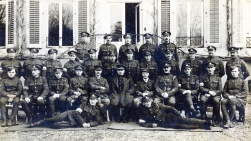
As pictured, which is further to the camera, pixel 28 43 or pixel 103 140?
pixel 28 43

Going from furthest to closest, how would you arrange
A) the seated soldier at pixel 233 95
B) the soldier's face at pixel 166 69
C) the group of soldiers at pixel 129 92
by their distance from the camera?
1. the soldier's face at pixel 166 69
2. the seated soldier at pixel 233 95
3. the group of soldiers at pixel 129 92

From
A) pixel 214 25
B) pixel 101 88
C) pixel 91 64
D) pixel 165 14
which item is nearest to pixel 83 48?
pixel 91 64

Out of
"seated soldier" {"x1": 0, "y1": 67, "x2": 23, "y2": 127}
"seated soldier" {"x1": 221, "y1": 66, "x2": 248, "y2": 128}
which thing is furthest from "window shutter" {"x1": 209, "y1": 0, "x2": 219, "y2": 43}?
"seated soldier" {"x1": 0, "y1": 67, "x2": 23, "y2": 127}

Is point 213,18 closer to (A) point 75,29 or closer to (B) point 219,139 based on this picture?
(A) point 75,29

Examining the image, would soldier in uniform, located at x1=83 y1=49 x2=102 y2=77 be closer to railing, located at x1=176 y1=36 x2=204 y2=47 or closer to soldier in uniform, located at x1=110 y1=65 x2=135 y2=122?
soldier in uniform, located at x1=110 y1=65 x2=135 y2=122

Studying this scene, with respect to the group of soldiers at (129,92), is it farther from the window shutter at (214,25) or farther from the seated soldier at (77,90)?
the window shutter at (214,25)

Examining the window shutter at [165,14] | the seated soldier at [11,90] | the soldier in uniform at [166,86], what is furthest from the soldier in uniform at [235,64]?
the seated soldier at [11,90]

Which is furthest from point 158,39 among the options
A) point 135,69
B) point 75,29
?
point 135,69

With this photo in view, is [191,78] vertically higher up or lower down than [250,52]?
lower down
